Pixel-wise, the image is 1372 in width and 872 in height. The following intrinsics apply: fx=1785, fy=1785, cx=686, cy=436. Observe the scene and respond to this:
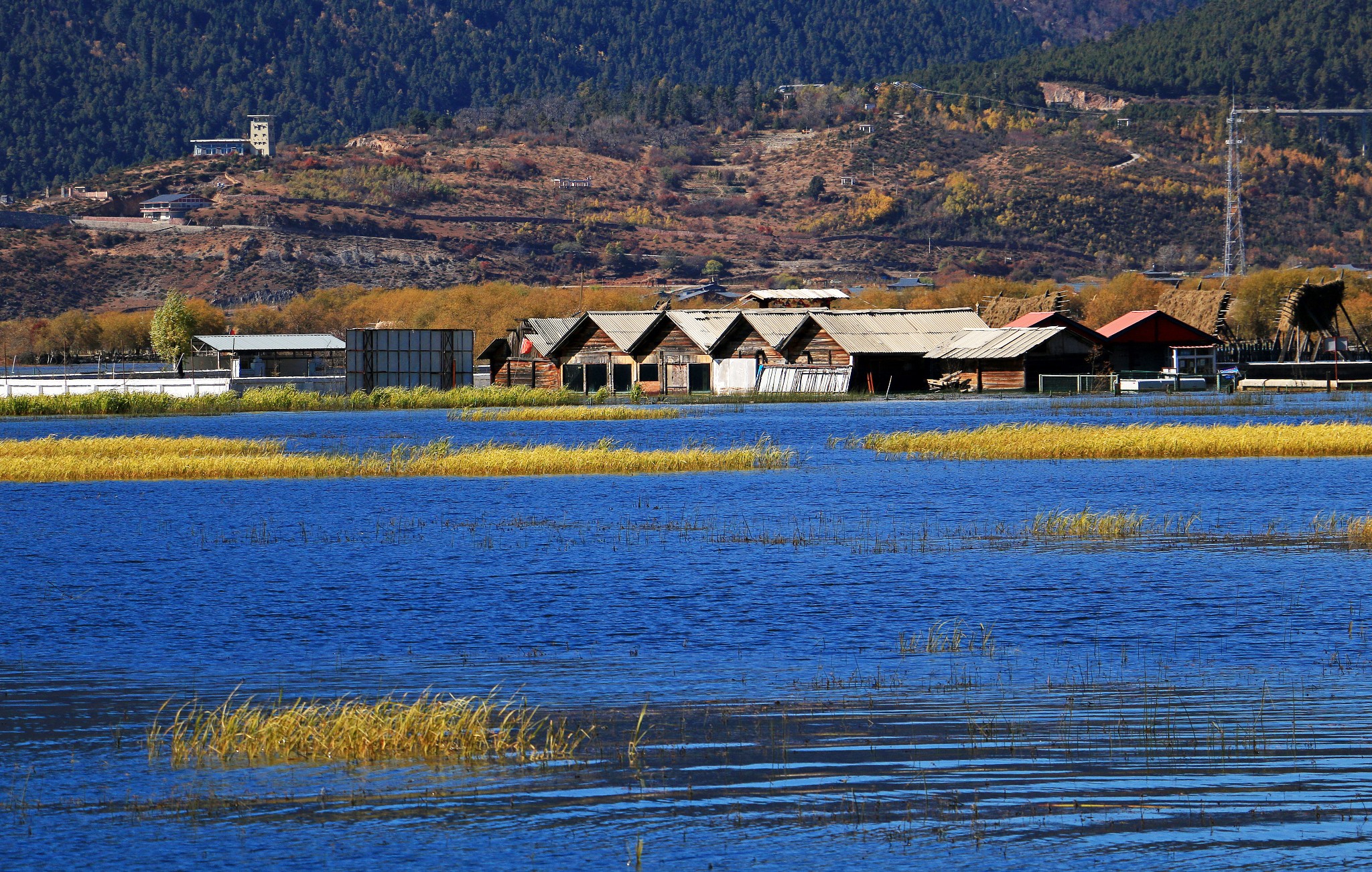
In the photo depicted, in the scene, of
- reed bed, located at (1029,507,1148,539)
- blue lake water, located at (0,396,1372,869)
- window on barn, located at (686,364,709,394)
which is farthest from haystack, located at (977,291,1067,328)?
reed bed, located at (1029,507,1148,539)

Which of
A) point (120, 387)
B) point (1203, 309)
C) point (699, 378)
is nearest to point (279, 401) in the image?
point (120, 387)

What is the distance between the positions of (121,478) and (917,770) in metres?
39.7

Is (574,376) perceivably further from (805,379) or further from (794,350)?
(805,379)

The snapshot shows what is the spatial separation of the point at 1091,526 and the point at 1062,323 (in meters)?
68.7

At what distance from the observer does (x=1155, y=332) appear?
4181 inches

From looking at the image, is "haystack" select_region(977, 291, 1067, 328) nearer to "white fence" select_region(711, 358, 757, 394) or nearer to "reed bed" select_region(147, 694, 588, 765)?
"white fence" select_region(711, 358, 757, 394)

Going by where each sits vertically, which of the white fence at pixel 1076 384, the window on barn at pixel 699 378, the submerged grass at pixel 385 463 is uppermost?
the window on barn at pixel 699 378

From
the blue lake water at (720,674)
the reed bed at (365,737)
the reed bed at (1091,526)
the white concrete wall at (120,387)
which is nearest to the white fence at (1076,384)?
the white concrete wall at (120,387)

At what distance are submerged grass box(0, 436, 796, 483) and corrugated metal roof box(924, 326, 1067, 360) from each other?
46.4 m

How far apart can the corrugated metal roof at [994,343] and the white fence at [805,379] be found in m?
5.29

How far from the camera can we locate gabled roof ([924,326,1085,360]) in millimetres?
99750

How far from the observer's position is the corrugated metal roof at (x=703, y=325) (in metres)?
110

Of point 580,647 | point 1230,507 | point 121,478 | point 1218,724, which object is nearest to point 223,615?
point 580,647

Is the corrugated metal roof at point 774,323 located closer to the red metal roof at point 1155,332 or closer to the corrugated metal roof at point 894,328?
the corrugated metal roof at point 894,328
